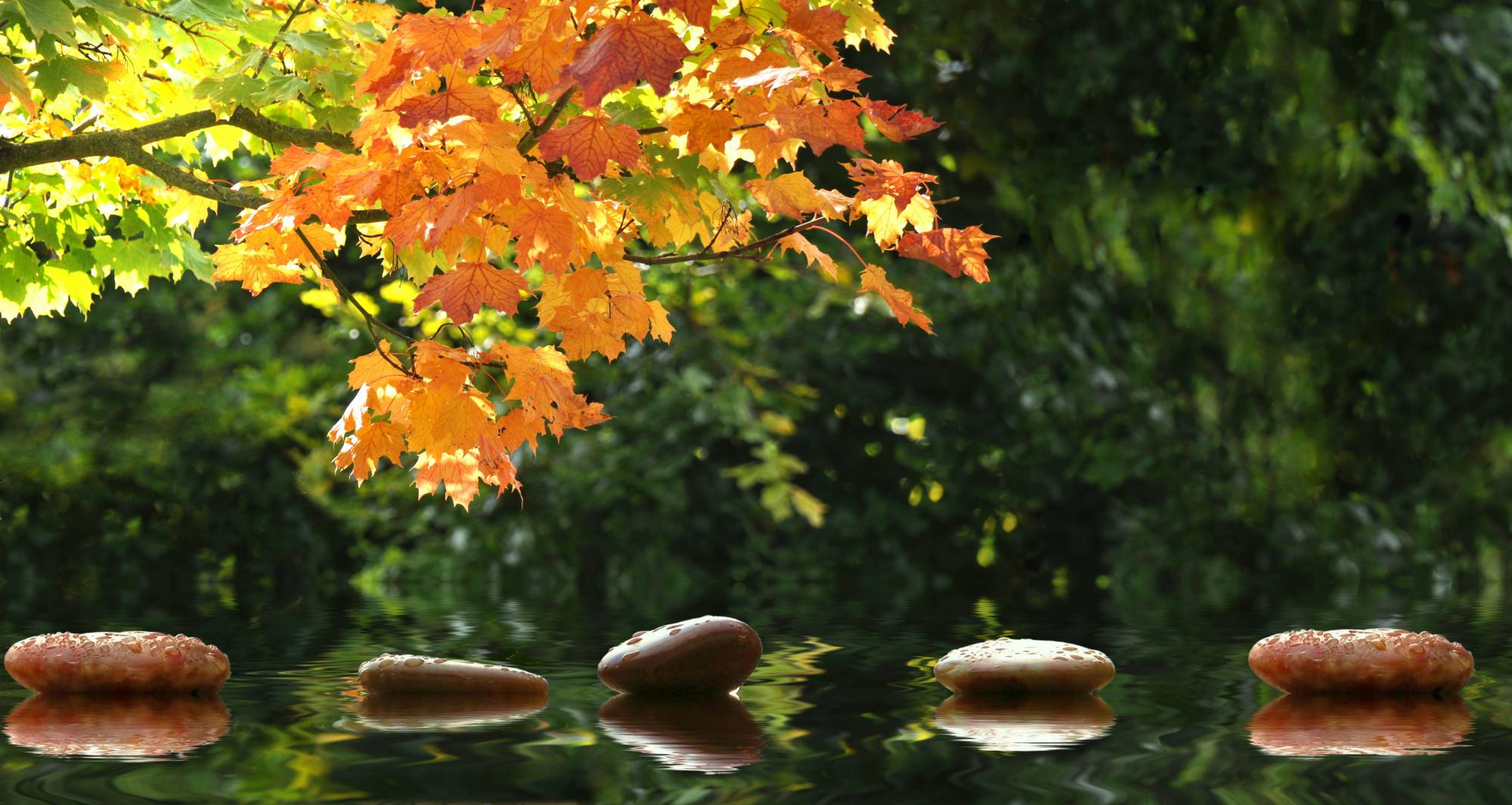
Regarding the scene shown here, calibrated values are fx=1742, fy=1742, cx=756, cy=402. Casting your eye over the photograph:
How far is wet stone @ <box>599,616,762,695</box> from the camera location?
12.1 feet

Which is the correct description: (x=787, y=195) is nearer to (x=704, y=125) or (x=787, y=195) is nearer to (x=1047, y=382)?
(x=704, y=125)

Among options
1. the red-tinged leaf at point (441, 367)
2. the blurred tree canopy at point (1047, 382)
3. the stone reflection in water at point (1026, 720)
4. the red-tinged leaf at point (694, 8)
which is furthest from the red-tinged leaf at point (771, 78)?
the blurred tree canopy at point (1047, 382)

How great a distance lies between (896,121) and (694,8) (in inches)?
22.6

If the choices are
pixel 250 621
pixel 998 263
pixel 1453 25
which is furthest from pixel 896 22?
pixel 250 621

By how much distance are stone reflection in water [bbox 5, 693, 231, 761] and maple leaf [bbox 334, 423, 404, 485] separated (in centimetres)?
55

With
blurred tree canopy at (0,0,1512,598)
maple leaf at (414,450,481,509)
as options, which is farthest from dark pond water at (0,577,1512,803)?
blurred tree canopy at (0,0,1512,598)

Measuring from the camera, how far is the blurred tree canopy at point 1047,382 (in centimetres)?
743

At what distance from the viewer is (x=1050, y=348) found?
26.2 ft

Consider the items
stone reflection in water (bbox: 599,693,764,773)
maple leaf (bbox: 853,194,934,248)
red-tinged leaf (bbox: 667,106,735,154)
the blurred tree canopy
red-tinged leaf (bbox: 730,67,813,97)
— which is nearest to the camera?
red-tinged leaf (bbox: 730,67,813,97)

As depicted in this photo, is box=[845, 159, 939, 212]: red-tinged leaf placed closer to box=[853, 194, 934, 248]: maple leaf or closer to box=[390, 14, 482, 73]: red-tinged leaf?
box=[853, 194, 934, 248]: maple leaf

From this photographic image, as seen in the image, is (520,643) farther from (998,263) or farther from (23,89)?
(998,263)

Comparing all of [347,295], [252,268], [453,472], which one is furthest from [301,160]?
[453,472]

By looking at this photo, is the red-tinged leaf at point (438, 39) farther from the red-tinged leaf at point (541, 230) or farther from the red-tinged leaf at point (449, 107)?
the red-tinged leaf at point (541, 230)

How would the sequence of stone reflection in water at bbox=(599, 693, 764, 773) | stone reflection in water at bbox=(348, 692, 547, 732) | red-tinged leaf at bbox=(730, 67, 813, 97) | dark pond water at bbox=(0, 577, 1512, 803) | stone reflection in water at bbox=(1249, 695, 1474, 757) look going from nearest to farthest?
dark pond water at bbox=(0, 577, 1512, 803)
red-tinged leaf at bbox=(730, 67, 813, 97)
stone reflection in water at bbox=(599, 693, 764, 773)
stone reflection in water at bbox=(1249, 695, 1474, 757)
stone reflection in water at bbox=(348, 692, 547, 732)
